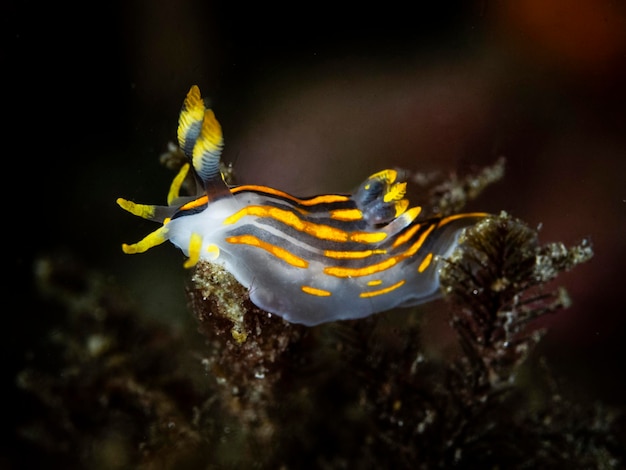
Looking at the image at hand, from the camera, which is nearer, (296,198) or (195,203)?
(195,203)

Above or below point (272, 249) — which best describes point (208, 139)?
above

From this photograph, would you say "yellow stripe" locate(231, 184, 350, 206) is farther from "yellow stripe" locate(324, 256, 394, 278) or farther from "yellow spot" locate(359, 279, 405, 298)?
"yellow spot" locate(359, 279, 405, 298)

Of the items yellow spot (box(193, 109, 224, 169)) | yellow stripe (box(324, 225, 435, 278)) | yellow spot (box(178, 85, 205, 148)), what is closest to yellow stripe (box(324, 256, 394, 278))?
yellow stripe (box(324, 225, 435, 278))

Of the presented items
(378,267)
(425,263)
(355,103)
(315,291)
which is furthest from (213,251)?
(355,103)

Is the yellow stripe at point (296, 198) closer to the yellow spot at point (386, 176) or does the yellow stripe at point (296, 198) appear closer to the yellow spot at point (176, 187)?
the yellow spot at point (386, 176)

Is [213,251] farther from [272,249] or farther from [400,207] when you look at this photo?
[400,207]

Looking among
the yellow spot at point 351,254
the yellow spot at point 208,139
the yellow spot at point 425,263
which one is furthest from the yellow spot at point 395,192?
the yellow spot at point 208,139

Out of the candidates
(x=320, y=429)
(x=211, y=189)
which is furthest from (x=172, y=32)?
(x=320, y=429)
